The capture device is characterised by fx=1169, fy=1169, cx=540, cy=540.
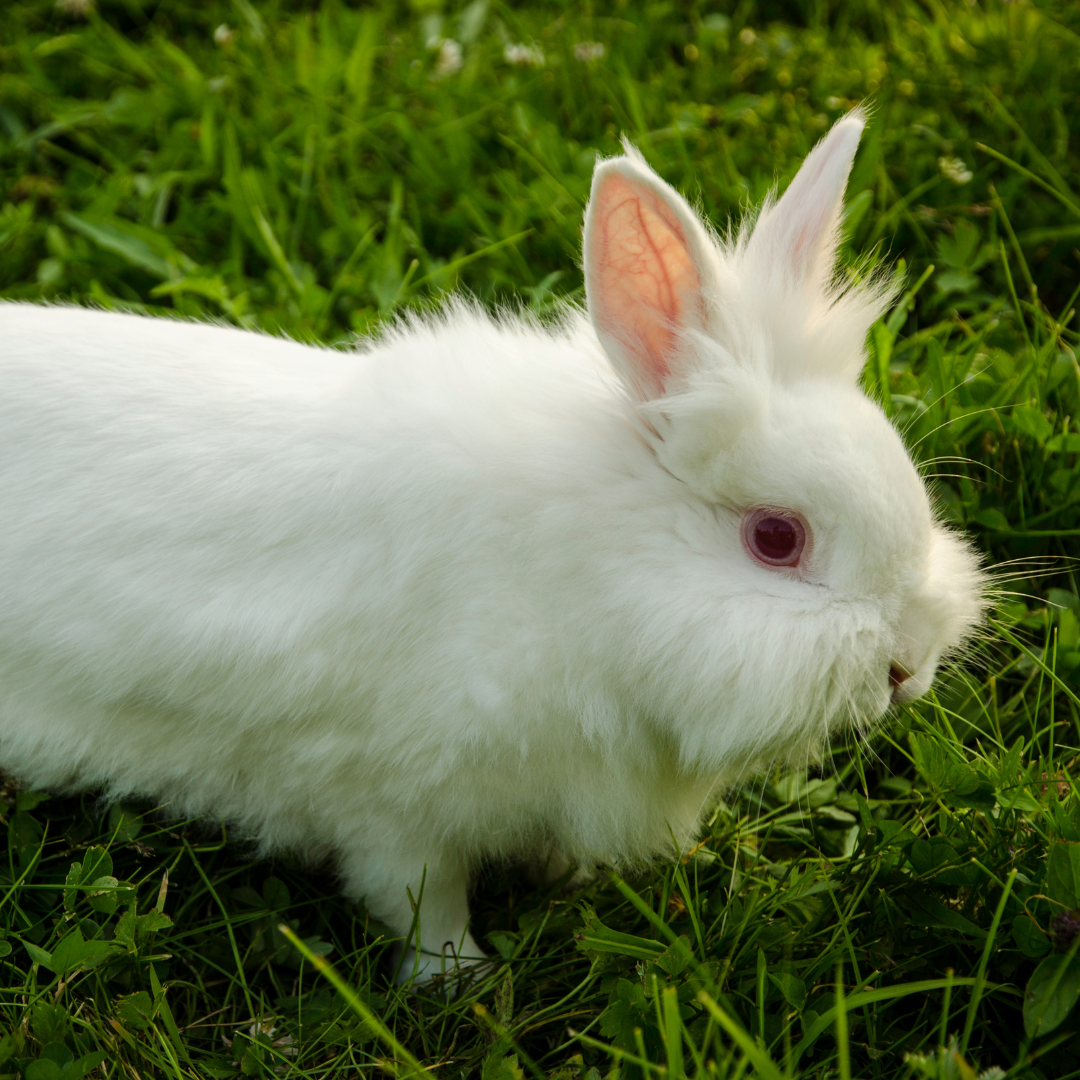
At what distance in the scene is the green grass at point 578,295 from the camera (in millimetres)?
2287

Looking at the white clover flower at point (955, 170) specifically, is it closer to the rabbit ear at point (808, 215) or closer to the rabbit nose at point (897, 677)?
the rabbit ear at point (808, 215)

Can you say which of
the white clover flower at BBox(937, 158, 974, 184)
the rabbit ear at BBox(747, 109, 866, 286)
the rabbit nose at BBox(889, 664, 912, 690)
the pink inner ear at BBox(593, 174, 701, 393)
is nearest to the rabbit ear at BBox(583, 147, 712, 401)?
the pink inner ear at BBox(593, 174, 701, 393)

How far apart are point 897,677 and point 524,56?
3.05 metres

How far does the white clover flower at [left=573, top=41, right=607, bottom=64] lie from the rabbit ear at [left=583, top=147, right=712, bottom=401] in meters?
2.41

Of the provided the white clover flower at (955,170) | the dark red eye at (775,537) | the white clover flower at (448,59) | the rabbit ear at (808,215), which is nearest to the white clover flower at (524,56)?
the white clover flower at (448,59)

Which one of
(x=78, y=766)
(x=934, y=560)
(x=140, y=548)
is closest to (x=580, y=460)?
(x=934, y=560)

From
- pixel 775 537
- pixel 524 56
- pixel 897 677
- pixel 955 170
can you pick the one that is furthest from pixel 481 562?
pixel 524 56

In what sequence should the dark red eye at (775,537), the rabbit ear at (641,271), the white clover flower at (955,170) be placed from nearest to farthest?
the rabbit ear at (641,271) < the dark red eye at (775,537) < the white clover flower at (955,170)

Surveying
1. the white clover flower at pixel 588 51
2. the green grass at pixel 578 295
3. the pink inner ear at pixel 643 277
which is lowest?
the green grass at pixel 578 295

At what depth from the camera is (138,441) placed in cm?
245

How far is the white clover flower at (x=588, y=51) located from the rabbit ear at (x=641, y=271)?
2415 mm

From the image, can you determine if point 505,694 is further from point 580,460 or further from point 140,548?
point 140,548

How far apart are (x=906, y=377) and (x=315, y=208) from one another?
2.03 meters

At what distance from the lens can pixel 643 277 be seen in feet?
7.39
